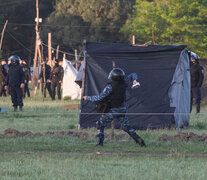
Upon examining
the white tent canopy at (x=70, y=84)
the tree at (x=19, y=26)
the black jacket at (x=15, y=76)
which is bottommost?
the white tent canopy at (x=70, y=84)

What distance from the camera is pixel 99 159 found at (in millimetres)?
9859

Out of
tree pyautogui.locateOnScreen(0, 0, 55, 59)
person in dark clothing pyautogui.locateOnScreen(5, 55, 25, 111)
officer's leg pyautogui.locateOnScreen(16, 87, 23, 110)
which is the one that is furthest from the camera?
tree pyautogui.locateOnScreen(0, 0, 55, 59)

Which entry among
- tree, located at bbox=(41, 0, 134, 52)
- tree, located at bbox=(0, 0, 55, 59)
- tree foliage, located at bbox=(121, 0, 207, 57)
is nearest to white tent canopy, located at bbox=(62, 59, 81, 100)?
tree foliage, located at bbox=(121, 0, 207, 57)

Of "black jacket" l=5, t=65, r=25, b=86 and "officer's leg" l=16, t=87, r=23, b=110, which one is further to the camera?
"black jacket" l=5, t=65, r=25, b=86

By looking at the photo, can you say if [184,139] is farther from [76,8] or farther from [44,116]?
[76,8]

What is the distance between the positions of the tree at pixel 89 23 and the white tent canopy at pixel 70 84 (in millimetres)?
37664

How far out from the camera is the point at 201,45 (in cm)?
5434

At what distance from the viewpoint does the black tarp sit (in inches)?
606

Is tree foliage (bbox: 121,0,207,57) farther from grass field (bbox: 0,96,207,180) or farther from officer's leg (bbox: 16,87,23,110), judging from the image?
grass field (bbox: 0,96,207,180)

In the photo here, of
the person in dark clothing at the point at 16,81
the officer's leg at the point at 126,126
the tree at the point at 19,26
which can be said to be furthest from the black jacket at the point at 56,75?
the tree at the point at 19,26

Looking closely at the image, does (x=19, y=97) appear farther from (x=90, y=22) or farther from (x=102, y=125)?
(x=90, y=22)

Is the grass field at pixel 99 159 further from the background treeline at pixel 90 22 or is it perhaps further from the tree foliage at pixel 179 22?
the background treeline at pixel 90 22

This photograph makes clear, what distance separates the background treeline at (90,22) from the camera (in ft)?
186

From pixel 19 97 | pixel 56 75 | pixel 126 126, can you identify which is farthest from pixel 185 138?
pixel 56 75
